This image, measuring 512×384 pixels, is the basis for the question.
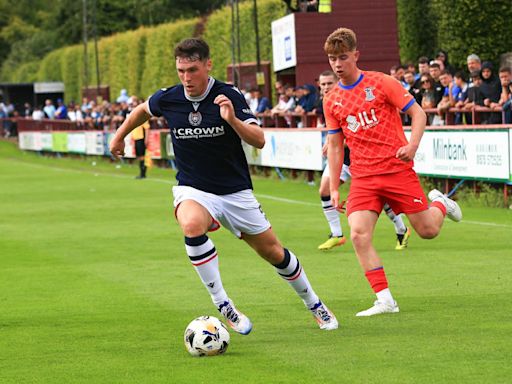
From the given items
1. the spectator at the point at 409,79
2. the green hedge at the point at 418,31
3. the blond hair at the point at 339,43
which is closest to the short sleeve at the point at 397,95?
the blond hair at the point at 339,43

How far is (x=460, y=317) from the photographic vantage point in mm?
9531

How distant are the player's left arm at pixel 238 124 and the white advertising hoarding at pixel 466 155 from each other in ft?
36.7

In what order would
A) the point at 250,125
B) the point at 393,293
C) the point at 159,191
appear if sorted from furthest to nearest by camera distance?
the point at 159,191 → the point at 393,293 → the point at 250,125

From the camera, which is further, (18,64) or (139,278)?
(18,64)

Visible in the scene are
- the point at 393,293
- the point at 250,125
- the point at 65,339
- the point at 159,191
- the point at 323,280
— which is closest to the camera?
the point at 250,125

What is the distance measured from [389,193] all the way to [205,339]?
235 cm

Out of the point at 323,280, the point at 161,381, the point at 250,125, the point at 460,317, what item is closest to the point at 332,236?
the point at 323,280

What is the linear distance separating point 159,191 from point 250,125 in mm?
20242

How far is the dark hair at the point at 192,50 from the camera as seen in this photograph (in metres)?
8.66

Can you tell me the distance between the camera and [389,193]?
32.7 feet

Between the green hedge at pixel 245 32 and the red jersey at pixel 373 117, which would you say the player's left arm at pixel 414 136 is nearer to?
the red jersey at pixel 373 117

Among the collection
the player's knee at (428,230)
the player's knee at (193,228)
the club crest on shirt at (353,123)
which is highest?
the club crest on shirt at (353,123)

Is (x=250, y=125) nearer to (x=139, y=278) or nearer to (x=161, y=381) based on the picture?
(x=161, y=381)

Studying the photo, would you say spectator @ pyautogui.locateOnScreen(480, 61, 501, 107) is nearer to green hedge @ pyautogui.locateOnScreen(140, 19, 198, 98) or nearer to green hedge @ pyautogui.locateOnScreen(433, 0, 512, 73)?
green hedge @ pyautogui.locateOnScreen(433, 0, 512, 73)
